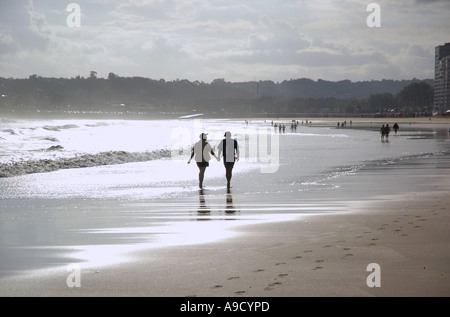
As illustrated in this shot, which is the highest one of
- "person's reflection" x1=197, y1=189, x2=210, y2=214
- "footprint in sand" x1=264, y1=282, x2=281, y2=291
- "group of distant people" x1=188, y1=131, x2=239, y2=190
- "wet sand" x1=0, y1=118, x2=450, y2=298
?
"group of distant people" x1=188, y1=131, x2=239, y2=190

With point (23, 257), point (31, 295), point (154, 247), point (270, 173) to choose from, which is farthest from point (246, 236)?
point (270, 173)

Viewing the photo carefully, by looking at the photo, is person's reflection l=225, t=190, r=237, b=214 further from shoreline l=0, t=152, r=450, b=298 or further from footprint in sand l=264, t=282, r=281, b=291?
footprint in sand l=264, t=282, r=281, b=291

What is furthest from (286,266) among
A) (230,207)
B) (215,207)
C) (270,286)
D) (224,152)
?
(224,152)

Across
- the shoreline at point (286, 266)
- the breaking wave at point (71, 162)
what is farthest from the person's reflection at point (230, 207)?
the breaking wave at point (71, 162)

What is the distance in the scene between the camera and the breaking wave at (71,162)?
25.0 meters

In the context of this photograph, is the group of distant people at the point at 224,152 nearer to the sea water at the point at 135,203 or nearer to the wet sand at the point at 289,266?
the sea water at the point at 135,203

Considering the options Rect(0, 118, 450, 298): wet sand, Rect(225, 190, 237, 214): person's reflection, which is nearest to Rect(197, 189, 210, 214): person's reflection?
Rect(225, 190, 237, 214): person's reflection

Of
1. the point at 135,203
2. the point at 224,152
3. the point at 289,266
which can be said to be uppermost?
the point at 224,152

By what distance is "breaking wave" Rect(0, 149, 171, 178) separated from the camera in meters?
25.0

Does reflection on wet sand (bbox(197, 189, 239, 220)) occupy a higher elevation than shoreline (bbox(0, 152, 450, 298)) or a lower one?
lower

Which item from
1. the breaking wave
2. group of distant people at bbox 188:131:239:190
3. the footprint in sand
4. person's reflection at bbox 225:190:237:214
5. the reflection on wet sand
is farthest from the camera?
the breaking wave

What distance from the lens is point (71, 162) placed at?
2891 cm

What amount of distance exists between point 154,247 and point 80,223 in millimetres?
3258

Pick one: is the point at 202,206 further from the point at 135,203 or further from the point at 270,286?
the point at 270,286
